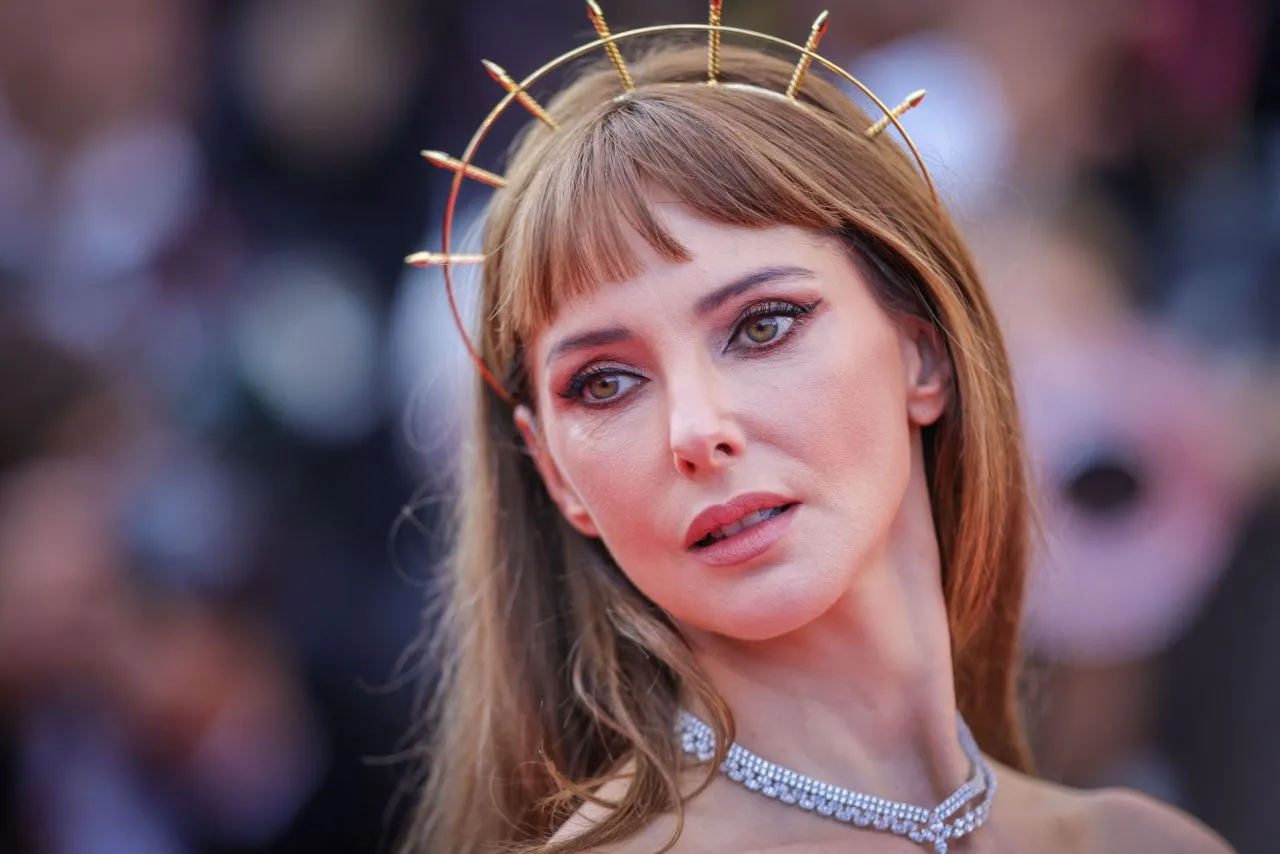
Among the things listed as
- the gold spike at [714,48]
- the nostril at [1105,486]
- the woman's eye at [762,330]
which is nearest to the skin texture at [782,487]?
the woman's eye at [762,330]

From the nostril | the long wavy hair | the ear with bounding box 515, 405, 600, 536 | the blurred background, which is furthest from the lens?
the nostril

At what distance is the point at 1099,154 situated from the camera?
3803mm

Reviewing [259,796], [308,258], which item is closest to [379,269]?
[308,258]

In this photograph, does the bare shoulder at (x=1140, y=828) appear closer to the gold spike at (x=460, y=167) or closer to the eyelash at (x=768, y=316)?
the eyelash at (x=768, y=316)

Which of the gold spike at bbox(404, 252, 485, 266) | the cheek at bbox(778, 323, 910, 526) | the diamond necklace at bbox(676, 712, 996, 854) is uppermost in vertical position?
the gold spike at bbox(404, 252, 485, 266)

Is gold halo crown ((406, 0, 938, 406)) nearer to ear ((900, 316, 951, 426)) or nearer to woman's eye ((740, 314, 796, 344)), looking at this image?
ear ((900, 316, 951, 426))

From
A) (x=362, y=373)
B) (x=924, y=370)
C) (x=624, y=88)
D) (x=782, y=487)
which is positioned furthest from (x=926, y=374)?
(x=362, y=373)

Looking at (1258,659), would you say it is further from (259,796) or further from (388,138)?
(388,138)

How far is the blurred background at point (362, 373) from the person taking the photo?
125 inches

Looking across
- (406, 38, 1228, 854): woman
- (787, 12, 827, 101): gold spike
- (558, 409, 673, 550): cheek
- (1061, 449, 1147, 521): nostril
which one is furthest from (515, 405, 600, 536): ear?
(1061, 449, 1147, 521): nostril

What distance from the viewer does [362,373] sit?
3742 millimetres

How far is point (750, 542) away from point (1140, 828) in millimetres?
962

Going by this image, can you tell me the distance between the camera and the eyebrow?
1.75 meters

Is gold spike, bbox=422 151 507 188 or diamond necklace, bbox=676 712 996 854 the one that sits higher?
gold spike, bbox=422 151 507 188
